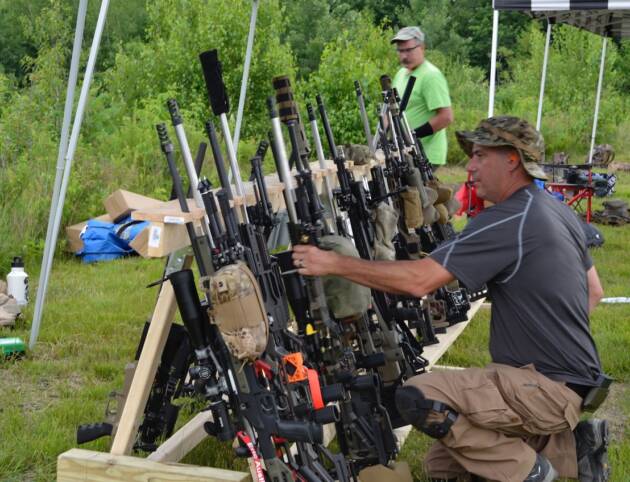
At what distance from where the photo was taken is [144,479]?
395cm

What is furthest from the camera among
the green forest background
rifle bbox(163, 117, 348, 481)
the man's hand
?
the green forest background

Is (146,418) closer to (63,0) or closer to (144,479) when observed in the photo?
(144,479)

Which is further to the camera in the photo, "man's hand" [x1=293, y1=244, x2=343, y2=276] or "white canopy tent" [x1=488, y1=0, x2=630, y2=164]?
"white canopy tent" [x1=488, y1=0, x2=630, y2=164]

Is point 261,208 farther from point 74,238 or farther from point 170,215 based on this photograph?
point 74,238

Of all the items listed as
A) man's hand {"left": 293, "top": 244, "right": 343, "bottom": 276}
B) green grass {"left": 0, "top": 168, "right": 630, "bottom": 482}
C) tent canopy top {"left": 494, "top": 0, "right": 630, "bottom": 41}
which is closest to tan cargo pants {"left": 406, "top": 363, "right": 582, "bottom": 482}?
man's hand {"left": 293, "top": 244, "right": 343, "bottom": 276}

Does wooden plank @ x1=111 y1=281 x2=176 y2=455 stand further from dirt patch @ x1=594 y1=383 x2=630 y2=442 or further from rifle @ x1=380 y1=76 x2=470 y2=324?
dirt patch @ x1=594 y1=383 x2=630 y2=442

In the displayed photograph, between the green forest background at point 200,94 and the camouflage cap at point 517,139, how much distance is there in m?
5.98

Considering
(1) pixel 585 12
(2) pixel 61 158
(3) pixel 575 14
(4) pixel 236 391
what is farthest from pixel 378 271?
(3) pixel 575 14

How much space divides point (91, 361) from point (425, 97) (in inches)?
125

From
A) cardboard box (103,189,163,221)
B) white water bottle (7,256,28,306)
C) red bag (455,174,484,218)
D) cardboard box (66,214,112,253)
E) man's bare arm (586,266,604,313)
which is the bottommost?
red bag (455,174,484,218)

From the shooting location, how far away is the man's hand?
377 cm

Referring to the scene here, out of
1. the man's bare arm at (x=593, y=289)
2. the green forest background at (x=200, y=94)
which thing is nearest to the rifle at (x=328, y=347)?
the man's bare arm at (x=593, y=289)

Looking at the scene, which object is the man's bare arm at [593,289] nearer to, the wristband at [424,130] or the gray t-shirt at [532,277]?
the gray t-shirt at [532,277]

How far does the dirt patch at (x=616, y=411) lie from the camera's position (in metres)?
5.23
